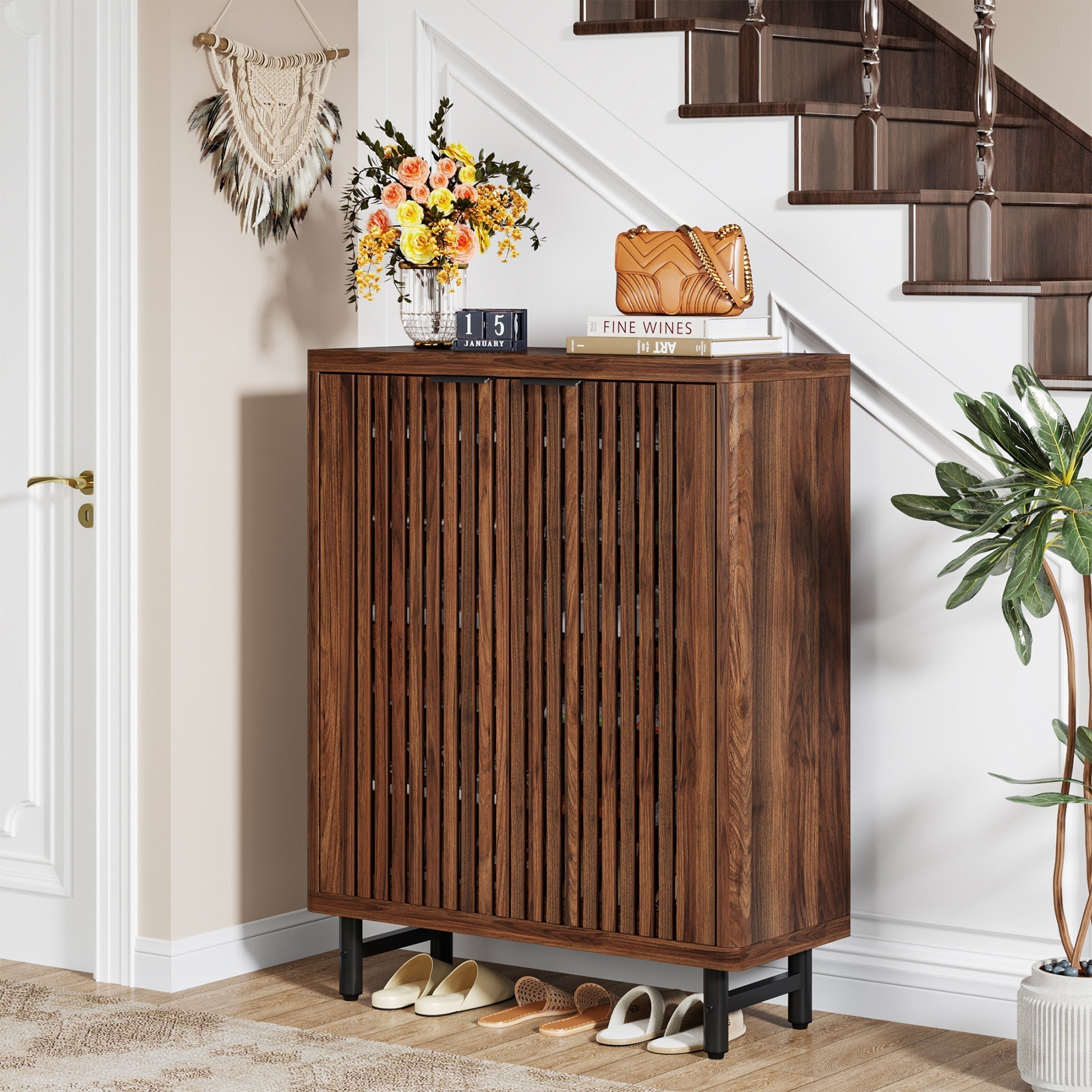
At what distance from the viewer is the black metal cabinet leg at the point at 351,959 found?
3.57 meters

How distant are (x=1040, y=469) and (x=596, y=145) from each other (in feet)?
4.07

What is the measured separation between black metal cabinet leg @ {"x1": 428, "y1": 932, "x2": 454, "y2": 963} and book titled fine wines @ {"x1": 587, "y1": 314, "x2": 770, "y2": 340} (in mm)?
1378

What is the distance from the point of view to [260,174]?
3.76m

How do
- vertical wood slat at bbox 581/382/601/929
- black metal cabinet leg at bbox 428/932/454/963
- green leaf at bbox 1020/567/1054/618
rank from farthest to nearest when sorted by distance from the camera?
black metal cabinet leg at bbox 428/932/454/963 → vertical wood slat at bbox 581/382/601/929 → green leaf at bbox 1020/567/1054/618

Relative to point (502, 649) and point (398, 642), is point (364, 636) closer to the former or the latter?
point (398, 642)

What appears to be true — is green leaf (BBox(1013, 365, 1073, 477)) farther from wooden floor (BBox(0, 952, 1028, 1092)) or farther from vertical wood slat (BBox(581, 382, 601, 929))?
wooden floor (BBox(0, 952, 1028, 1092))

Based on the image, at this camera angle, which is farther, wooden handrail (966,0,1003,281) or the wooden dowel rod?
the wooden dowel rod

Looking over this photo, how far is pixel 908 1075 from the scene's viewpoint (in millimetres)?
3098

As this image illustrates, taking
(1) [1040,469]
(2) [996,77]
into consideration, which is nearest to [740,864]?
(1) [1040,469]

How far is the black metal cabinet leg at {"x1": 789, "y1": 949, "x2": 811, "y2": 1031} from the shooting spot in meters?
3.36

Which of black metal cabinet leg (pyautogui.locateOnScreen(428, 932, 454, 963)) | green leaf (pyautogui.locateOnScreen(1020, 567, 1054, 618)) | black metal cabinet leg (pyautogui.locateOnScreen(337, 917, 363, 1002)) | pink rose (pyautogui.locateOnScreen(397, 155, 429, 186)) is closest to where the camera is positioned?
green leaf (pyautogui.locateOnScreen(1020, 567, 1054, 618))

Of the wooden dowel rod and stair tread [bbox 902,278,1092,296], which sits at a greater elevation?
the wooden dowel rod

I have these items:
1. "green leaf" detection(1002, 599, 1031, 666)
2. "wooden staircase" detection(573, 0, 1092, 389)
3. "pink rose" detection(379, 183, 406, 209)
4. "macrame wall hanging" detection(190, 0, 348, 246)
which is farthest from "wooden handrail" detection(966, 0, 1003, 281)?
"macrame wall hanging" detection(190, 0, 348, 246)

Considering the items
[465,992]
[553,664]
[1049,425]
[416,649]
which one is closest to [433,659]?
[416,649]
